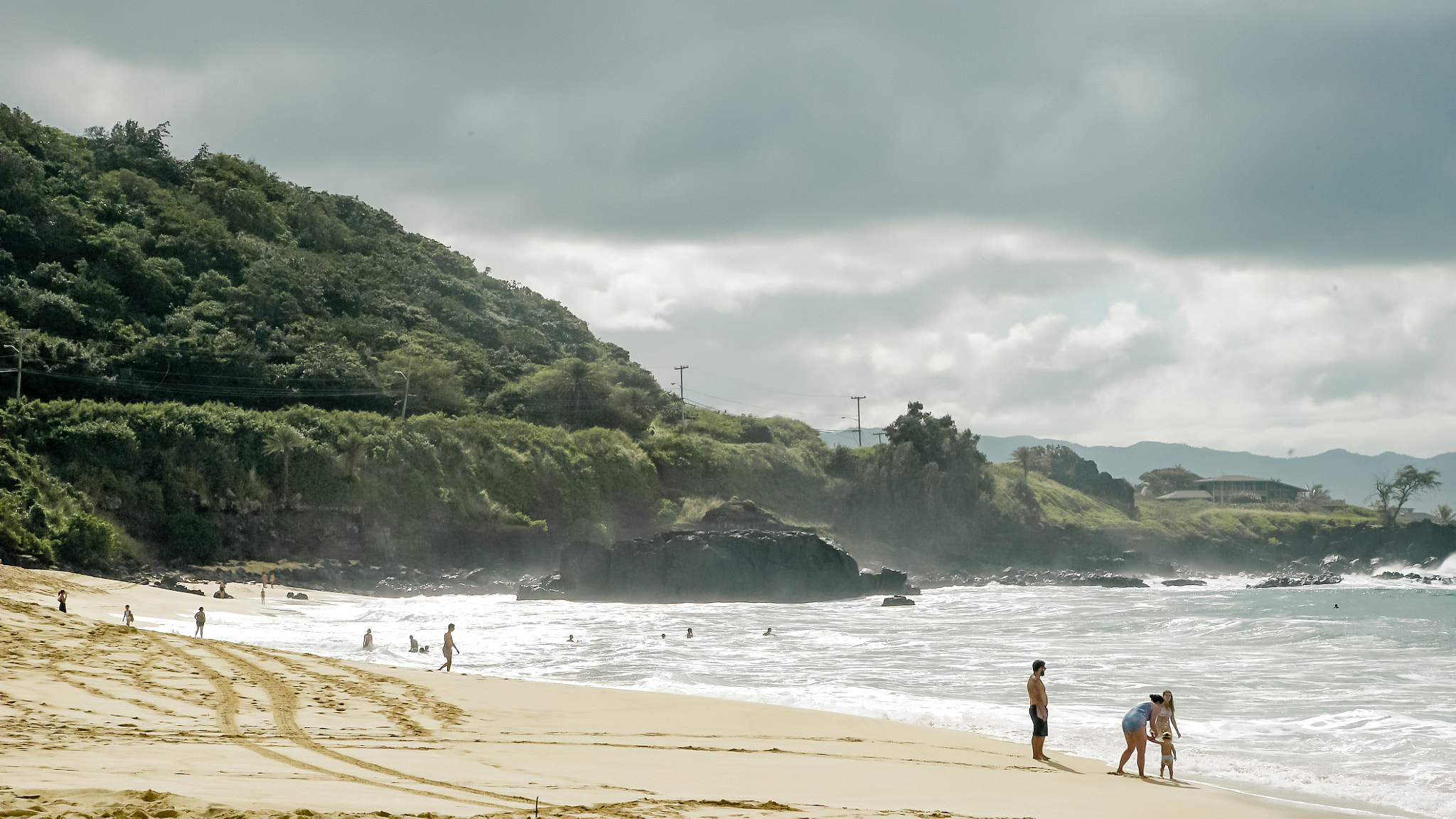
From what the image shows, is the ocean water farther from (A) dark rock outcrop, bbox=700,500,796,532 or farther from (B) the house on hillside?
(B) the house on hillside

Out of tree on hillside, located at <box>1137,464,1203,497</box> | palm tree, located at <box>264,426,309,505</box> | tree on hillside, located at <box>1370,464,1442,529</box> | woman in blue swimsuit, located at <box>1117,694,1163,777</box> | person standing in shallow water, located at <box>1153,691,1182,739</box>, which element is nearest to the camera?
woman in blue swimsuit, located at <box>1117,694,1163,777</box>

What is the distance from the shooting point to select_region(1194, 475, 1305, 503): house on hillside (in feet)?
408

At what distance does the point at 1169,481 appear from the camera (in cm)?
13350

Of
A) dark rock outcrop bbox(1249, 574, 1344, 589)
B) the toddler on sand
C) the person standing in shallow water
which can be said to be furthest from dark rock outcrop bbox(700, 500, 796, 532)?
the toddler on sand

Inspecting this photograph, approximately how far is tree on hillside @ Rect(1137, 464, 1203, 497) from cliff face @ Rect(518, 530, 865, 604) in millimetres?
97599

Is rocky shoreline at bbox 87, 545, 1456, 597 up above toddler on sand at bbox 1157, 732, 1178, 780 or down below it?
below

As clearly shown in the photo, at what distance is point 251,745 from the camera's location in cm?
893

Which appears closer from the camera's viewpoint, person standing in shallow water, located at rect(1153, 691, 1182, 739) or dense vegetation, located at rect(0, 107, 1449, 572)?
person standing in shallow water, located at rect(1153, 691, 1182, 739)

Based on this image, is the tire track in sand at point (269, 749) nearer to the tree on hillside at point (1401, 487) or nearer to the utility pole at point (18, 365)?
the utility pole at point (18, 365)

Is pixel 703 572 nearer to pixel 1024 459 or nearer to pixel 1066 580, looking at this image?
pixel 1066 580

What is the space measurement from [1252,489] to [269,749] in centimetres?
14217

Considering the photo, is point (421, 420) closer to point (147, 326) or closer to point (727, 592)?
point (147, 326)

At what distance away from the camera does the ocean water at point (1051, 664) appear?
42.6 feet

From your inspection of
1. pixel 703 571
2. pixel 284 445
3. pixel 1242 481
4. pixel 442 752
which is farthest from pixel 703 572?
pixel 1242 481
